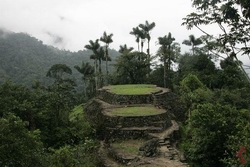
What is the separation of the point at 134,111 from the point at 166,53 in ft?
56.1

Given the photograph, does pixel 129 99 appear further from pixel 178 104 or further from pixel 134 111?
pixel 178 104

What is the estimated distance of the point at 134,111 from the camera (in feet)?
67.6

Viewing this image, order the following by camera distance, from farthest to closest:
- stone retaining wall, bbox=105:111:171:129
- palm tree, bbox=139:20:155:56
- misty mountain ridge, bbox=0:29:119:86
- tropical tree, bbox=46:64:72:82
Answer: misty mountain ridge, bbox=0:29:119:86, tropical tree, bbox=46:64:72:82, palm tree, bbox=139:20:155:56, stone retaining wall, bbox=105:111:171:129

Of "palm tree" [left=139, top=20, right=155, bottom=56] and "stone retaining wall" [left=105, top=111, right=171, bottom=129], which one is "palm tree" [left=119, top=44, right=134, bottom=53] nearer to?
"palm tree" [left=139, top=20, right=155, bottom=56]

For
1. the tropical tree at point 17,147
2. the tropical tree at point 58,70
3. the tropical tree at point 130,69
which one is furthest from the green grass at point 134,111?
the tropical tree at point 58,70

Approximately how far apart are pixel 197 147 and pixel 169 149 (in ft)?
10.2

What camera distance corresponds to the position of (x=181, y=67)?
4303 cm

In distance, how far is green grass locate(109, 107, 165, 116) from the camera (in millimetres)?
19913

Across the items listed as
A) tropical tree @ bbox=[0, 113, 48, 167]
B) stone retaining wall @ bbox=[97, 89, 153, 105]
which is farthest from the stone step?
tropical tree @ bbox=[0, 113, 48, 167]

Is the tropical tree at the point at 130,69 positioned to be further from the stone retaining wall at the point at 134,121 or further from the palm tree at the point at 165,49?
the stone retaining wall at the point at 134,121

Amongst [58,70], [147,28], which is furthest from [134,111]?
[58,70]

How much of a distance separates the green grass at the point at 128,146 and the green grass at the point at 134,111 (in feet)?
7.56

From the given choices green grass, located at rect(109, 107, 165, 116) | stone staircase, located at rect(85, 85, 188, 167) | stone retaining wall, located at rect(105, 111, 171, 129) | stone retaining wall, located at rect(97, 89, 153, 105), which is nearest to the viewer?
stone staircase, located at rect(85, 85, 188, 167)

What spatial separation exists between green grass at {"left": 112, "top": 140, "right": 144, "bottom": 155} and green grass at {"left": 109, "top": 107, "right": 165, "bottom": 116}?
231 cm
